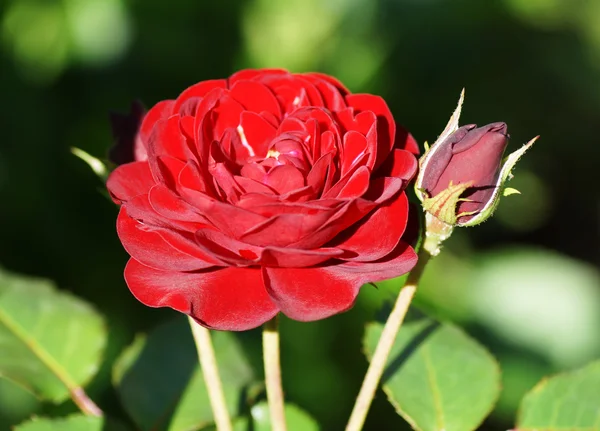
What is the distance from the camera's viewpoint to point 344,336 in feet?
4.95

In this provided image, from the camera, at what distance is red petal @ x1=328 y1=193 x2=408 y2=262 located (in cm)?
51

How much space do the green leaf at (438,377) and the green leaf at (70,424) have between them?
0.27 meters

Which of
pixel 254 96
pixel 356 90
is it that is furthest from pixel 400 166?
pixel 356 90

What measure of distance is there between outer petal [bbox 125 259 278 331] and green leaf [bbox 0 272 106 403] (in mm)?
348

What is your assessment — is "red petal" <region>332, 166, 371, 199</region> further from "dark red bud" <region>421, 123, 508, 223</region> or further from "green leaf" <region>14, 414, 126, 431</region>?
"green leaf" <region>14, 414, 126, 431</region>

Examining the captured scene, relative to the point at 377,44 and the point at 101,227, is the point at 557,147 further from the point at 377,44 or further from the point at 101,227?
the point at 101,227

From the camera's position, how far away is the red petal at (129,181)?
554 mm

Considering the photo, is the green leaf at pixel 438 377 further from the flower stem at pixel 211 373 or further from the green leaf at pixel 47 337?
the green leaf at pixel 47 337

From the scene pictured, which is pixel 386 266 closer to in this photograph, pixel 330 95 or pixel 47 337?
pixel 330 95

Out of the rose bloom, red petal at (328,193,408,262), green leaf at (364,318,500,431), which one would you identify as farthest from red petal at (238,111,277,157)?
green leaf at (364,318,500,431)

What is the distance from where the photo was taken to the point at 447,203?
52 cm

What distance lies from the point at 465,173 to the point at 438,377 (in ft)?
1.04

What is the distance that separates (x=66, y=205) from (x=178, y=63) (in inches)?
17.3

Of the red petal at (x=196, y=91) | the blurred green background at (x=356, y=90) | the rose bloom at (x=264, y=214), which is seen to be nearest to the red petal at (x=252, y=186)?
the rose bloom at (x=264, y=214)
